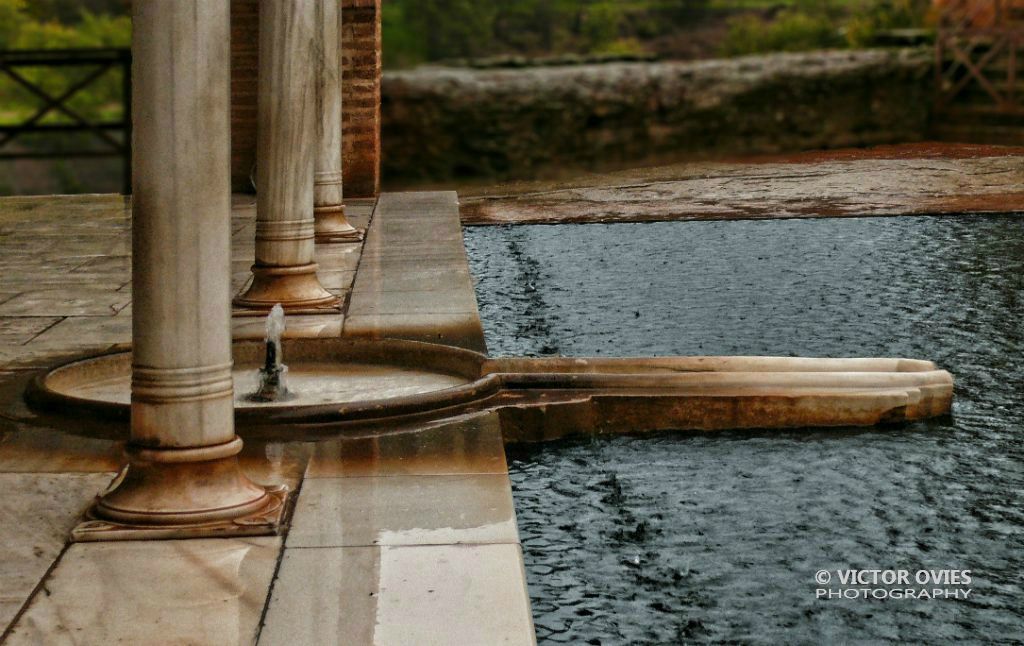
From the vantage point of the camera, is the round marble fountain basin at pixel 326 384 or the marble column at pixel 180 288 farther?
the round marble fountain basin at pixel 326 384

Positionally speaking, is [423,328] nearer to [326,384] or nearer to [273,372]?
[326,384]

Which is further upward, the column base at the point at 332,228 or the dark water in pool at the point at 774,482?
the column base at the point at 332,228

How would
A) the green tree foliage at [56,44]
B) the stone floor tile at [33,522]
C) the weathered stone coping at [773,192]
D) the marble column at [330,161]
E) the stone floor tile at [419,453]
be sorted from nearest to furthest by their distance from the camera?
the stone floor tile at [33,522]
the stone floor tile at [419,453]
the marble column at [330,161]
the weathered stone coping at [773,192]
the green tree foliage at [56,44]

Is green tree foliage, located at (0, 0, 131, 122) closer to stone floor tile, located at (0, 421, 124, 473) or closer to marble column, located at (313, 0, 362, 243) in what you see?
marble column, located at (313, 0, 362, 243)

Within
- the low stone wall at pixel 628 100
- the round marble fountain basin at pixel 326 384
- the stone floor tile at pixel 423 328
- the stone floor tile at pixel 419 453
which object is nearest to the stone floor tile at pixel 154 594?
the stone floor tile at pixel 419 453

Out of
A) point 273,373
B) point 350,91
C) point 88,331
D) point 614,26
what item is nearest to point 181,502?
point 273,373

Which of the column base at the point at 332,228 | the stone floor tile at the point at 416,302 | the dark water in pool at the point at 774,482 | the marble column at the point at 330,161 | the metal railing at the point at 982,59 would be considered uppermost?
the metal railing at the point at 982,59

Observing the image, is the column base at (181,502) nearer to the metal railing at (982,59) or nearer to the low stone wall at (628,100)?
the low stone wall at (628,100)

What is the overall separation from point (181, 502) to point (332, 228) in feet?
17.0

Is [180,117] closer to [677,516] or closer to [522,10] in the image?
[677,516]

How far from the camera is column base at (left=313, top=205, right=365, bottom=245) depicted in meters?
8.12

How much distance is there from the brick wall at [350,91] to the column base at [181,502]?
305 inches

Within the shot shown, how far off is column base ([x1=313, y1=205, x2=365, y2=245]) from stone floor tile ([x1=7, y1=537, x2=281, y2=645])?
5.18m

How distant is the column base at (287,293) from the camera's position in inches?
233
